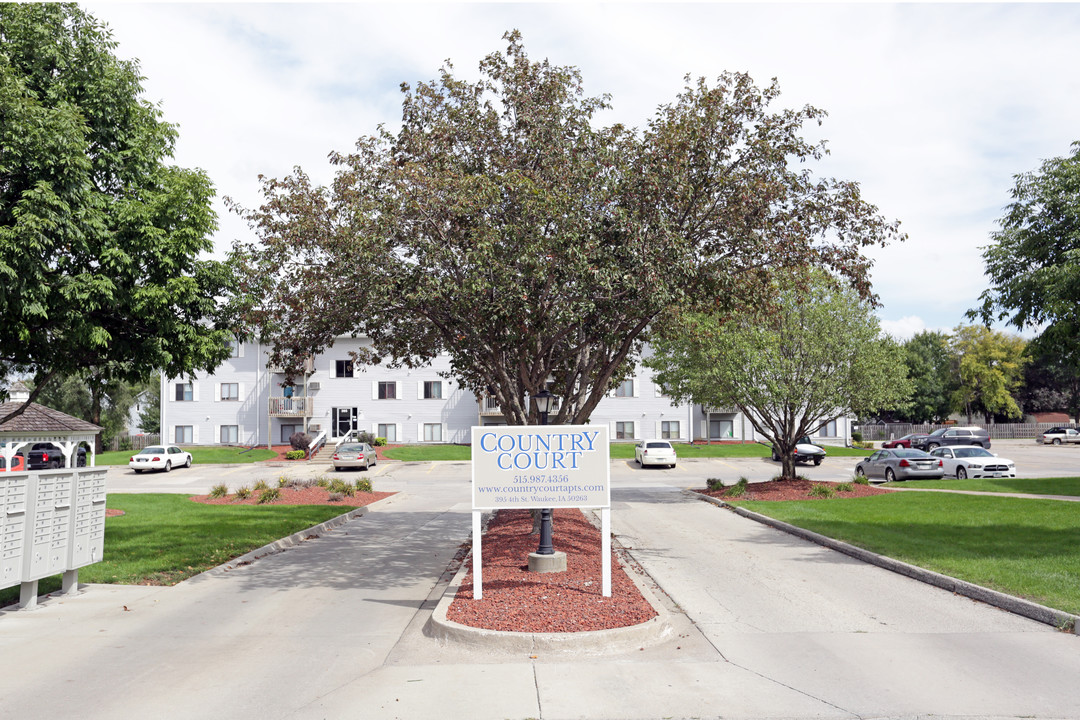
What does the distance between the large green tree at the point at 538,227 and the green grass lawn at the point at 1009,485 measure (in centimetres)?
1674

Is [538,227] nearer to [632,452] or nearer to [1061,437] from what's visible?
[632,452]

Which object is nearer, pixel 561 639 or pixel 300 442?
pixel 561 639

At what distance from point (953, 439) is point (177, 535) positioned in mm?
48720

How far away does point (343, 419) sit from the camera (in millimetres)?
56219

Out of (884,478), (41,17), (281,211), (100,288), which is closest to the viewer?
(100,288)

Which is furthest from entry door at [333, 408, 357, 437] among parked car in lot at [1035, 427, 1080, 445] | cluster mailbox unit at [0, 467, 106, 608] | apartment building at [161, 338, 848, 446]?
parked car in lot at [1035, 427, 1080, 445]

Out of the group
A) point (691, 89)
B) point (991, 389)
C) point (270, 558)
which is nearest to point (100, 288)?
point (270, 558)

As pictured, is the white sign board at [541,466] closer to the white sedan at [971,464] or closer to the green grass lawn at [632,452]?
the white sedan at [971,464]

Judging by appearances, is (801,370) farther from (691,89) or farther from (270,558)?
(270,558)

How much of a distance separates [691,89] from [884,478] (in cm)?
2361

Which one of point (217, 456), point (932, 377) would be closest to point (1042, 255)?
point (217, 456)

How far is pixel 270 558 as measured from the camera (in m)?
14.3

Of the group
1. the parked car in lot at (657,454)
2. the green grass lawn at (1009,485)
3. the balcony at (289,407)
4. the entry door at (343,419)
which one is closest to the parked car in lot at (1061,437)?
the parked car in lot at (657,454)

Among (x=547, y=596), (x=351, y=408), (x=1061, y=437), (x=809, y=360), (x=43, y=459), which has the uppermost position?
(x=809, y=360)
